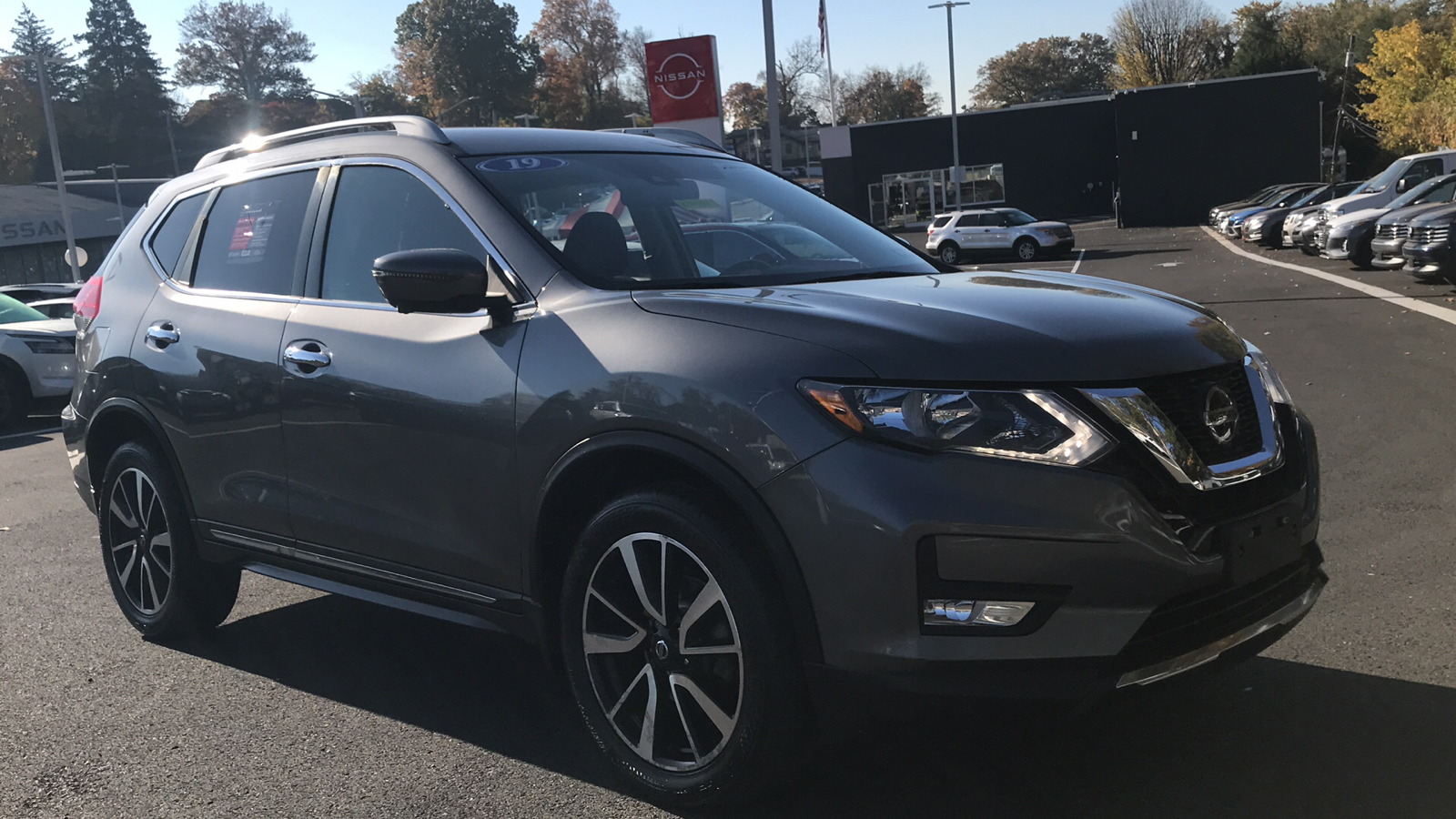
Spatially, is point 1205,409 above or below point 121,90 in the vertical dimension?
below

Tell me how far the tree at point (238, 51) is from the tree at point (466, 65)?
10781mm

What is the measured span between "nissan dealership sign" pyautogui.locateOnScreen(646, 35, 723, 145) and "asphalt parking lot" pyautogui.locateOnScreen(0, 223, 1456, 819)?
73.9ft

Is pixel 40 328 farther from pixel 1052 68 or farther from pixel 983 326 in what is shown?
pixel 1052 68

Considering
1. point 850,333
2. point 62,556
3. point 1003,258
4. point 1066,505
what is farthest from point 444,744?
point 1003,258

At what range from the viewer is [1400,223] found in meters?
18.9

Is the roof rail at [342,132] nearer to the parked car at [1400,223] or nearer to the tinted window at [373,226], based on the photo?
the tinted window at [373,226]

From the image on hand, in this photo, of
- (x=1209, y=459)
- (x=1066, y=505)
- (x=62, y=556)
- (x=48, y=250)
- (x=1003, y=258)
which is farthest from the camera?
(x=48, y=250)

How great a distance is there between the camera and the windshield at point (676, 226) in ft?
11.9

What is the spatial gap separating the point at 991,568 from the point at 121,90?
12131 centimetres

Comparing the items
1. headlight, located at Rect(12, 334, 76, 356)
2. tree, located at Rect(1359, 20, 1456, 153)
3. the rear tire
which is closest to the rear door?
the rear tire

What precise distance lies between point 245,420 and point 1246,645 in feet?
10.3

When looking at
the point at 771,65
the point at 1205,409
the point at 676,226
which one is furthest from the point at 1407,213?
the point at 1205,409

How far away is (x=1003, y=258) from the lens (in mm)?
36438

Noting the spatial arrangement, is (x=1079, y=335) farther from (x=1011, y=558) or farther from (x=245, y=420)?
(x=245, y=420)
